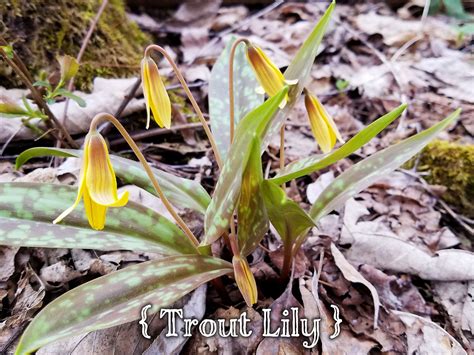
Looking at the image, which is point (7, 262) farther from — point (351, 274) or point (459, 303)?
point (459, 303)

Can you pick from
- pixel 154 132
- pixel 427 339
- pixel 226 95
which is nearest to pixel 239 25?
pixel 154 132

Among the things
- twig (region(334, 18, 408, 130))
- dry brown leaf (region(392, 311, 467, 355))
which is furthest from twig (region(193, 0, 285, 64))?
dry brown leaf (region(392, 311, 467, 355))

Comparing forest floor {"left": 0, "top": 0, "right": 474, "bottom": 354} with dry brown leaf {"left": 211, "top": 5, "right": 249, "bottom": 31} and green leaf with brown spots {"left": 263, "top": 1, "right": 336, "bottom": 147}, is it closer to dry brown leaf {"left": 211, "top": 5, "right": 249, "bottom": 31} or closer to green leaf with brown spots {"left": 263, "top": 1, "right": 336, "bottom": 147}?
dry brown leaf {"left": 211, "top": 5, "right": 249, "bottom": 31}

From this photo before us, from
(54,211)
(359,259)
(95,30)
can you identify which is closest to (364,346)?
(359,259)

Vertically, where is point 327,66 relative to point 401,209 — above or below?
above

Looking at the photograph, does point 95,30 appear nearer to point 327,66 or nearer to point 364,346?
point 327,66

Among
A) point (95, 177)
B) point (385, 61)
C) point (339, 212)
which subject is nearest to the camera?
point (95, 177)
